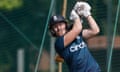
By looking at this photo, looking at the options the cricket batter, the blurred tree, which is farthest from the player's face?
the blurred tree

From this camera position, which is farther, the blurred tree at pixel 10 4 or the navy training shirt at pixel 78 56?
the blurred tree at pixel 10 4

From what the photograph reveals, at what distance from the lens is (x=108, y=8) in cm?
755

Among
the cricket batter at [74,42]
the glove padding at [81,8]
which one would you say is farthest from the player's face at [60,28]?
the glove padding at [81,8]

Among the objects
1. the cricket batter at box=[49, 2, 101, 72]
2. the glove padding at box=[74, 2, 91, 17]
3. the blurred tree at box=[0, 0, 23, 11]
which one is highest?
the glove padding at box=[74, 2, 91, 17]

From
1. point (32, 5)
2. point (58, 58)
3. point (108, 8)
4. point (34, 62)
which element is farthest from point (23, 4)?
point (58, 58)

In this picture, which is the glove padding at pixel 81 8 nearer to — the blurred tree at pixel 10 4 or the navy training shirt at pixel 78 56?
the navy training shirt at pixel 78 56

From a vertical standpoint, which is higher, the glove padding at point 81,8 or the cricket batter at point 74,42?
the glove padding at point 81,8

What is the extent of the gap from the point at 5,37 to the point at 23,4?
527mm

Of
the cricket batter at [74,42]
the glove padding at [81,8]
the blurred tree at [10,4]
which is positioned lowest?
the blurred tree at [10,4]

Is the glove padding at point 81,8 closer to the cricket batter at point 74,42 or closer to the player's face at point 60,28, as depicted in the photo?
the cricket batter at point 74,42

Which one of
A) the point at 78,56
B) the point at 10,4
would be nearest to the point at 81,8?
the point at 78,56

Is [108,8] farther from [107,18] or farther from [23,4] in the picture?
[23,4]

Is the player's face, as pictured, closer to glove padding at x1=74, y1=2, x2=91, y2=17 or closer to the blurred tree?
glove padding at x1=74, y1=2, x2=91, y2=17

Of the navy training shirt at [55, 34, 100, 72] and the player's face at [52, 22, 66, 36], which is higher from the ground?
the player's face at [52, 22, 66, 36]
